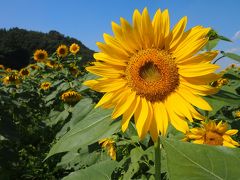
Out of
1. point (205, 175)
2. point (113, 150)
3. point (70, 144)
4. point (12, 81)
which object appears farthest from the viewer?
point (12, 81)

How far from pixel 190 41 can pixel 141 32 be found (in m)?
0.18

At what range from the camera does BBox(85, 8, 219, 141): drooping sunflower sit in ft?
5.23

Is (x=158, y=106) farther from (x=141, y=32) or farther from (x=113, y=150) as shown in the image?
(x=113, y=150)

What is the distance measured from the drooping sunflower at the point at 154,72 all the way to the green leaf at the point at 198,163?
0.71 metres

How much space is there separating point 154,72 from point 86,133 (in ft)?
1.72

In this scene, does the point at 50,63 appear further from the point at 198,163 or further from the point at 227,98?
the point at 198,163

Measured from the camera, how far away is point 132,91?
68.7 inches

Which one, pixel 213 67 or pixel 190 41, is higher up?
pixel 190 41

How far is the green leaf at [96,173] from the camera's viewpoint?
68.3 inches

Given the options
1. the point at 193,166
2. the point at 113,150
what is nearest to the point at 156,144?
the point at 193,166

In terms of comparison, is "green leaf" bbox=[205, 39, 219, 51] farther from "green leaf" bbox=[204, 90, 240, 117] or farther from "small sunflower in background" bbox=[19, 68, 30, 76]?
"small sunflower in background" bbox=[19, 68, 30, 76]

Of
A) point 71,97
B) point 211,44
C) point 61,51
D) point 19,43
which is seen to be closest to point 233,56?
point 211,44

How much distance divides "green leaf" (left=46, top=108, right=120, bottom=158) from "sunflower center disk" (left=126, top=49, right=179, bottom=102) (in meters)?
0.31

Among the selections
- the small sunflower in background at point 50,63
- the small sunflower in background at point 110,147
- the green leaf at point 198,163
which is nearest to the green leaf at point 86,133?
the green leaf at point 198,163
